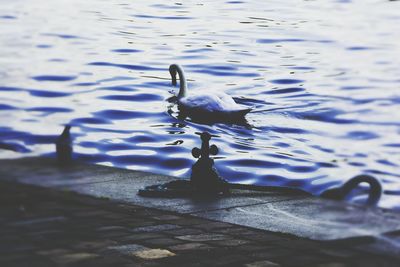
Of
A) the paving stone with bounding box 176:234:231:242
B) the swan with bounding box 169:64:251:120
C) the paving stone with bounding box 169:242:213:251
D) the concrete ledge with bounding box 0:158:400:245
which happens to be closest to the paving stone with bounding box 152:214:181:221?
the concrete ledge with bounding box 0:158:400:245

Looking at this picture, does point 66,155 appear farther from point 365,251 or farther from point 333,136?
point 333,136

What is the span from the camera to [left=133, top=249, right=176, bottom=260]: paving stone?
183 inches

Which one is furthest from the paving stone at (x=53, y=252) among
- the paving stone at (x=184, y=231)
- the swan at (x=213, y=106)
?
the swan at (x=213, y=106)

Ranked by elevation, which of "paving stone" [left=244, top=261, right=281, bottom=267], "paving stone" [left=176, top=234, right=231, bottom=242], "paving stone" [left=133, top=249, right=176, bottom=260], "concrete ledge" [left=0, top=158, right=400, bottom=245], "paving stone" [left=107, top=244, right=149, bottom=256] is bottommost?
"concrete ledge" [left=0, top=158, right=400, bottom=245]

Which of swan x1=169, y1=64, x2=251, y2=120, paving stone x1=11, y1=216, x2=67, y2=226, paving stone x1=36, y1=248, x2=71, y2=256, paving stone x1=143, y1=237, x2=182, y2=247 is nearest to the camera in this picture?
paving stone x1=36, y1=248, x2=71, y2=256

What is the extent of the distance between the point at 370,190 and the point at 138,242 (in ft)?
7.17

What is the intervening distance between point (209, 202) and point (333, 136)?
17.3 feet

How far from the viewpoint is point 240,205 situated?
6023 millimetres

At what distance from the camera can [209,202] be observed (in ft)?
20.1

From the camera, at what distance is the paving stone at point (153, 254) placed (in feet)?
15.3

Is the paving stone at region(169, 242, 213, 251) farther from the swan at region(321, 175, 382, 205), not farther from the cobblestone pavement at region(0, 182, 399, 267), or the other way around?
the swan at region(321, 175, 382, 205)

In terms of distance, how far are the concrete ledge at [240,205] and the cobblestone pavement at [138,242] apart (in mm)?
163

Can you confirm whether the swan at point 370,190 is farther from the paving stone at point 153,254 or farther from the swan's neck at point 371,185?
the paving stone at point 153,254

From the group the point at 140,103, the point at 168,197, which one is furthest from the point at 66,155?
the point at 140,103
